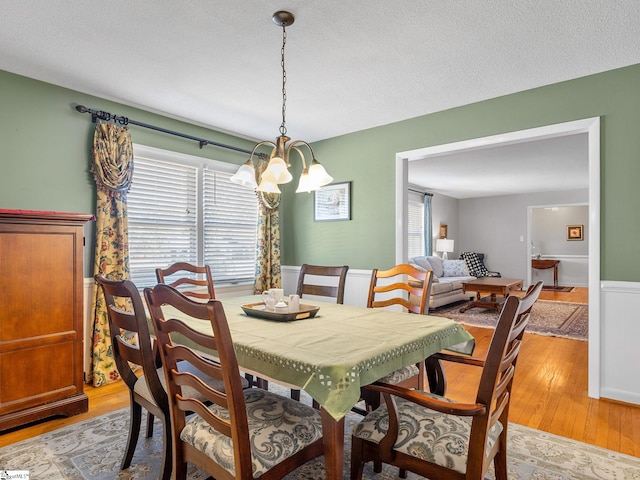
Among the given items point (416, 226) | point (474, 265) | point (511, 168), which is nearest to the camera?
point (511, 168)

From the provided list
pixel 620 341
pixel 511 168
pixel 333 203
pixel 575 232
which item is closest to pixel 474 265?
pixel 575 232

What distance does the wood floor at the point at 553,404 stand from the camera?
231 cm

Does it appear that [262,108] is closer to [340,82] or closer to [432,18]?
[340,82]

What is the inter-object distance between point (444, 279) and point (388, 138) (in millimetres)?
3971

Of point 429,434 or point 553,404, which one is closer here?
point 429,434

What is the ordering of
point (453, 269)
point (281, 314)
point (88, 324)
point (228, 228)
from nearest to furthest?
point (281, 314) → point (88, 324) → point (228, 228) → point (453, 269)

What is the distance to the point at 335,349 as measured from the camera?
145 cm

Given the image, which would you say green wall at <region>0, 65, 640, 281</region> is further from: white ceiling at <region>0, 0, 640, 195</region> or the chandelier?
the chandelier

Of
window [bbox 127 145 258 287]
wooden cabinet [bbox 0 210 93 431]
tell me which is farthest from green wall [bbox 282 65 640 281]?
wooden cabinet [bbox 0 210 93 431]

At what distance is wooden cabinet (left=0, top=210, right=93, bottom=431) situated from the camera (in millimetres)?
2324

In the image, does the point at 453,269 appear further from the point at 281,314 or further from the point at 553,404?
the point at 281,314

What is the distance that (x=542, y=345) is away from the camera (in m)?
4.27

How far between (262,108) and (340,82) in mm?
893

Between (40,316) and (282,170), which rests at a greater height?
(282,170)
